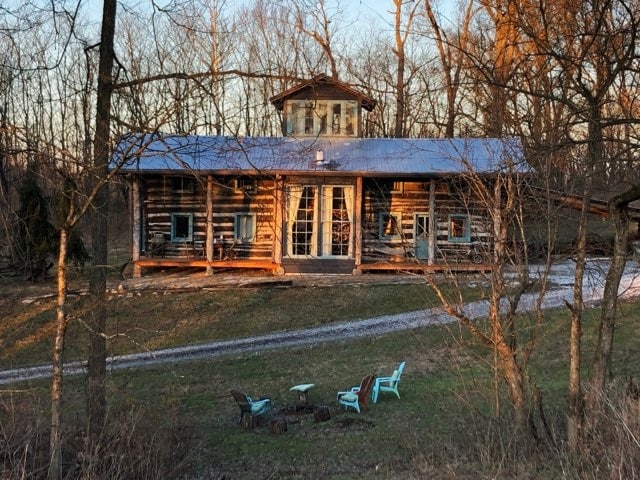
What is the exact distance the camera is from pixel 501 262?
5.92 meters

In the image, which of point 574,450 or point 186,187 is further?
point 186,187

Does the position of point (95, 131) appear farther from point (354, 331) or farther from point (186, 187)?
point (186, 187)

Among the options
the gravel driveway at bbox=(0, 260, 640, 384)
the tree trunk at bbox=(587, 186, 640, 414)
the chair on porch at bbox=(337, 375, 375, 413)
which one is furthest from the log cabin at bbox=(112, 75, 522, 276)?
the tree trunk at bbox=(587, 186, 640, 414)

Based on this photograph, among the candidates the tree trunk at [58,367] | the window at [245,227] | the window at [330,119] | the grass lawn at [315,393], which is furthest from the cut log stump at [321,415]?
the window at [330,119]

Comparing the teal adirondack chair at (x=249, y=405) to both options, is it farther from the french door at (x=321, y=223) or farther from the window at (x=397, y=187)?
the window at (x=397, y=187)

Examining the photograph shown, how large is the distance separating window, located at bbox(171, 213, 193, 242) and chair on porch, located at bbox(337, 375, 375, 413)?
14.2m

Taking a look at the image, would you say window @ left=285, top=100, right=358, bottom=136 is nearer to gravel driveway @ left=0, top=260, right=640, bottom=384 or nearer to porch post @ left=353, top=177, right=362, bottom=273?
porch post @ left=353, top=177, right=362, bottom=273

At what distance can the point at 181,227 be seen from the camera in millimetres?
22359

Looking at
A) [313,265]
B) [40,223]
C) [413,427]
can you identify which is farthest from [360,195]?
[413,427]

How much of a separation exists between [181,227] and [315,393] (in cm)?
1355

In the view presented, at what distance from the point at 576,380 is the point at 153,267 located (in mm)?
19042

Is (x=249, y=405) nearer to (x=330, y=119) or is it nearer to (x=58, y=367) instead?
(x=58, y=367)

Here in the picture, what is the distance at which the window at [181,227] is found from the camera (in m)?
22.2

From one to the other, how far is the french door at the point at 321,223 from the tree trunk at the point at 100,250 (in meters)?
13.5
